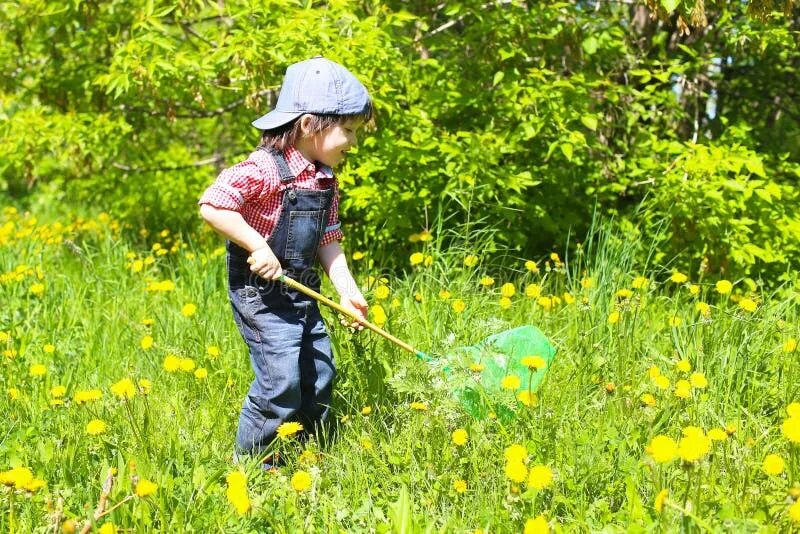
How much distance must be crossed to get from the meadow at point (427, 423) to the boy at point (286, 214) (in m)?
0.19

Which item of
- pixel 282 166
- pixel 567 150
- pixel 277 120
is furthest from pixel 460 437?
pixel 567 150

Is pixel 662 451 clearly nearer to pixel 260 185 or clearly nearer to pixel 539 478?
pixel 539 478

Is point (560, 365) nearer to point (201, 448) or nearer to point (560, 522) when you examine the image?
point (560, 522)

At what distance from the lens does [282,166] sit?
7.21ft

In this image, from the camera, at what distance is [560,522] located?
1888mm

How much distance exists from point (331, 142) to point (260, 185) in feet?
0.76

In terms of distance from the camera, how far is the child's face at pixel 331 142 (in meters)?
2.23

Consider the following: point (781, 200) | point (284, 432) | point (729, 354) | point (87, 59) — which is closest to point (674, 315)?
point (729, 354)

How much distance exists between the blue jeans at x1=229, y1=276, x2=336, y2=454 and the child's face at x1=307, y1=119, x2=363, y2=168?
38cm

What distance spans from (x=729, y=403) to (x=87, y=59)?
3.71 metres

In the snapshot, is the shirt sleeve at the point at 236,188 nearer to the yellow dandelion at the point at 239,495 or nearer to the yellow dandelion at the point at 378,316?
the yellow dandelion at the point at 378,316

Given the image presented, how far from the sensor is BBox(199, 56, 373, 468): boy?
2.20 m

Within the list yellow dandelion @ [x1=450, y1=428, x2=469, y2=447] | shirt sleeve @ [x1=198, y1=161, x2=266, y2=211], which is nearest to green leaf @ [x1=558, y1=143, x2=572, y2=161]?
shirt sleeve @ [x1=198, y1=161, x2=266, y2=211]

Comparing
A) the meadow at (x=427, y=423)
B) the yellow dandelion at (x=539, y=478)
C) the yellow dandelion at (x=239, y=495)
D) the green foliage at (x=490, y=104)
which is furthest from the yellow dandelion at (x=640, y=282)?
the yellow dandelion at (x=239, y=495)
